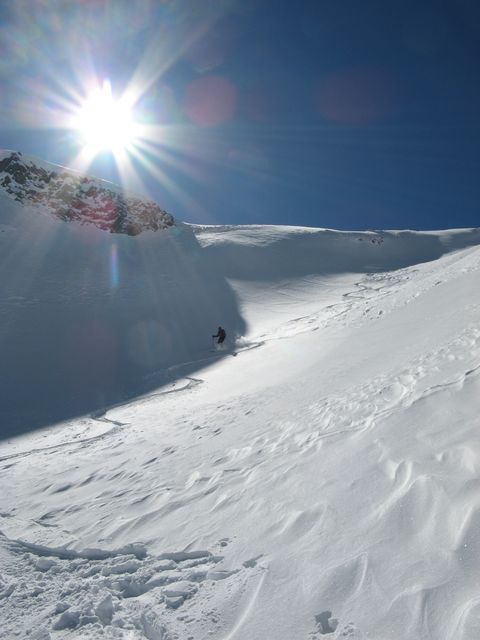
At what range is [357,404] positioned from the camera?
6.28m

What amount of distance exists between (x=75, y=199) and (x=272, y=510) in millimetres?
37734

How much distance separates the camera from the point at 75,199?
36.0 metres

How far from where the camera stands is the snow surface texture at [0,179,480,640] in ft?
8.41

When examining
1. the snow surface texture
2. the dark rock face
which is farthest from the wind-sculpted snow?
the snow surface texture

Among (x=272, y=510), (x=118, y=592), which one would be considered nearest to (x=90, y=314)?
(x=272, y=510)

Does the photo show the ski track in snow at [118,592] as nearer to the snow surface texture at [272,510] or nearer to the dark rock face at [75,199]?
the snow surface texture at [272,510]

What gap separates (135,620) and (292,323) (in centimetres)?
1887

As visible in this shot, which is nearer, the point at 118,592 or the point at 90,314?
the point at 118,592

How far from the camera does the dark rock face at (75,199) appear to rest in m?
34.4

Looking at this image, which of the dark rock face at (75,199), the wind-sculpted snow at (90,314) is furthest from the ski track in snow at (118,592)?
the dark rock face at (75,199)

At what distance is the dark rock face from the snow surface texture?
28259 millimetres

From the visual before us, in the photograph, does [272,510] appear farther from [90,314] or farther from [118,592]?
[90,314]

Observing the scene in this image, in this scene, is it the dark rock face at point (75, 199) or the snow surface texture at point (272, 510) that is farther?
the dark rock face at point (75, 199)

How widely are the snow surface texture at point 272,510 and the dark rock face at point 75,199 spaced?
92.7 feet
